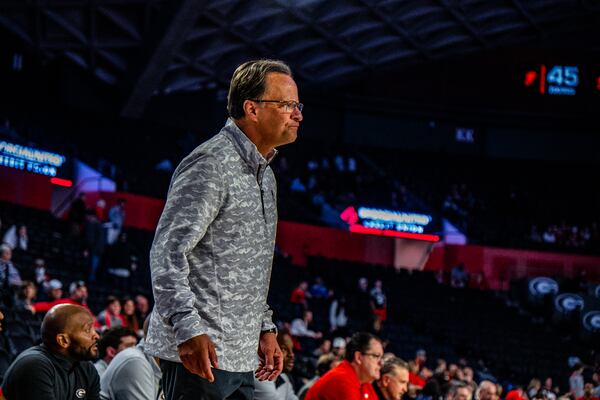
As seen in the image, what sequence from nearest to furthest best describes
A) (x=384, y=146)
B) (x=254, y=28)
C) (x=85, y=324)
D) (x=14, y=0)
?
(x=85, y=324) → (x=14, y=0) → (x=254, y=28) → (x=384, y=146)

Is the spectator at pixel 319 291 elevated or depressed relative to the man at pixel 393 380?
elevated

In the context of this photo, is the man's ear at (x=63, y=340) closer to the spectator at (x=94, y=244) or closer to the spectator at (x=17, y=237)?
the spectator at (x=17, y=237)

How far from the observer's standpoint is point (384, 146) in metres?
31.3

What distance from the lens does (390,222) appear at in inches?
1059

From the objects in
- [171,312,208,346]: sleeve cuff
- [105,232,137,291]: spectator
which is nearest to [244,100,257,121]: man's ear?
[171,312,208,346]: sleeve cuff

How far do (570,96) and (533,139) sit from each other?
1.93 m

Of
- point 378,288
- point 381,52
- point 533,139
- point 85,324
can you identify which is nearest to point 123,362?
point 85,324

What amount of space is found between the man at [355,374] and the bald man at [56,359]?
2.02 metres

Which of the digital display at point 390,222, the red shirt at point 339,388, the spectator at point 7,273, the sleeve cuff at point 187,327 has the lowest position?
the red shirt at point 339,388

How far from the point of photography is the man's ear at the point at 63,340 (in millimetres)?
4520

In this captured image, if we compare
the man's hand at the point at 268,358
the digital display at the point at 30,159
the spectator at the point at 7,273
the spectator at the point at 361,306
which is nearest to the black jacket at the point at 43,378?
the man's hand at the point at 268,358

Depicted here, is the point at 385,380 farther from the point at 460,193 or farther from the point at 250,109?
the point at 460,193

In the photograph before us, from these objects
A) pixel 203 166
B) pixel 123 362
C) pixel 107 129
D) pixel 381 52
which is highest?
pixel 381 52

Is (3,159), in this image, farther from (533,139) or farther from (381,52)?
(533,139)
